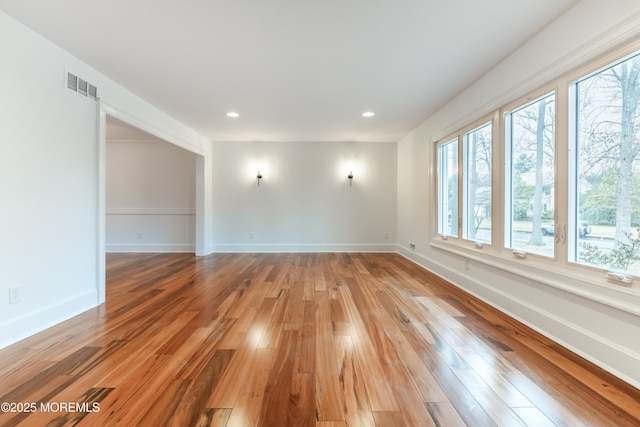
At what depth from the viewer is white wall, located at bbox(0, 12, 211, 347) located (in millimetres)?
1917

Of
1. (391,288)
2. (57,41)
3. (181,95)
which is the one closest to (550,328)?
(391,288)

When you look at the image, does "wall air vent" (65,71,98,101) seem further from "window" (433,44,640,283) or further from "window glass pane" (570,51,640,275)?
"window glass pane" (570,51,640,275)

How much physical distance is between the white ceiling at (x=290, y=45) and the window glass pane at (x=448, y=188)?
2.43ft

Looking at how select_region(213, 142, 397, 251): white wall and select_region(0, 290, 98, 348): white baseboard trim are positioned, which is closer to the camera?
select_region(0, 290, 98, 348): white baseboard trim

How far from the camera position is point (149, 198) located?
5.70 m

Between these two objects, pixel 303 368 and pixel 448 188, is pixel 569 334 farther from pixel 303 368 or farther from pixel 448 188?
pixel 448 188

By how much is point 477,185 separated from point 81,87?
173 inches

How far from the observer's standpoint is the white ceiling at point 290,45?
5.91 ft

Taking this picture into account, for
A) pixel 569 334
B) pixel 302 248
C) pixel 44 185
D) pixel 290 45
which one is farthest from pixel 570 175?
pixel 302 248

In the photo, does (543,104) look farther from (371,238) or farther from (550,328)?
(371,238)

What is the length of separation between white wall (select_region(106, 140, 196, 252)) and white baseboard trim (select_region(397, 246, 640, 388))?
5.56m

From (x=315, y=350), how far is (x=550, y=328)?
179cm

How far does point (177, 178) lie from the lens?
18.8ft

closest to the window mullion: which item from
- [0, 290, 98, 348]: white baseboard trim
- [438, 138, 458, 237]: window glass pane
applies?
[438, 138, 458, 237]: window glass pane
